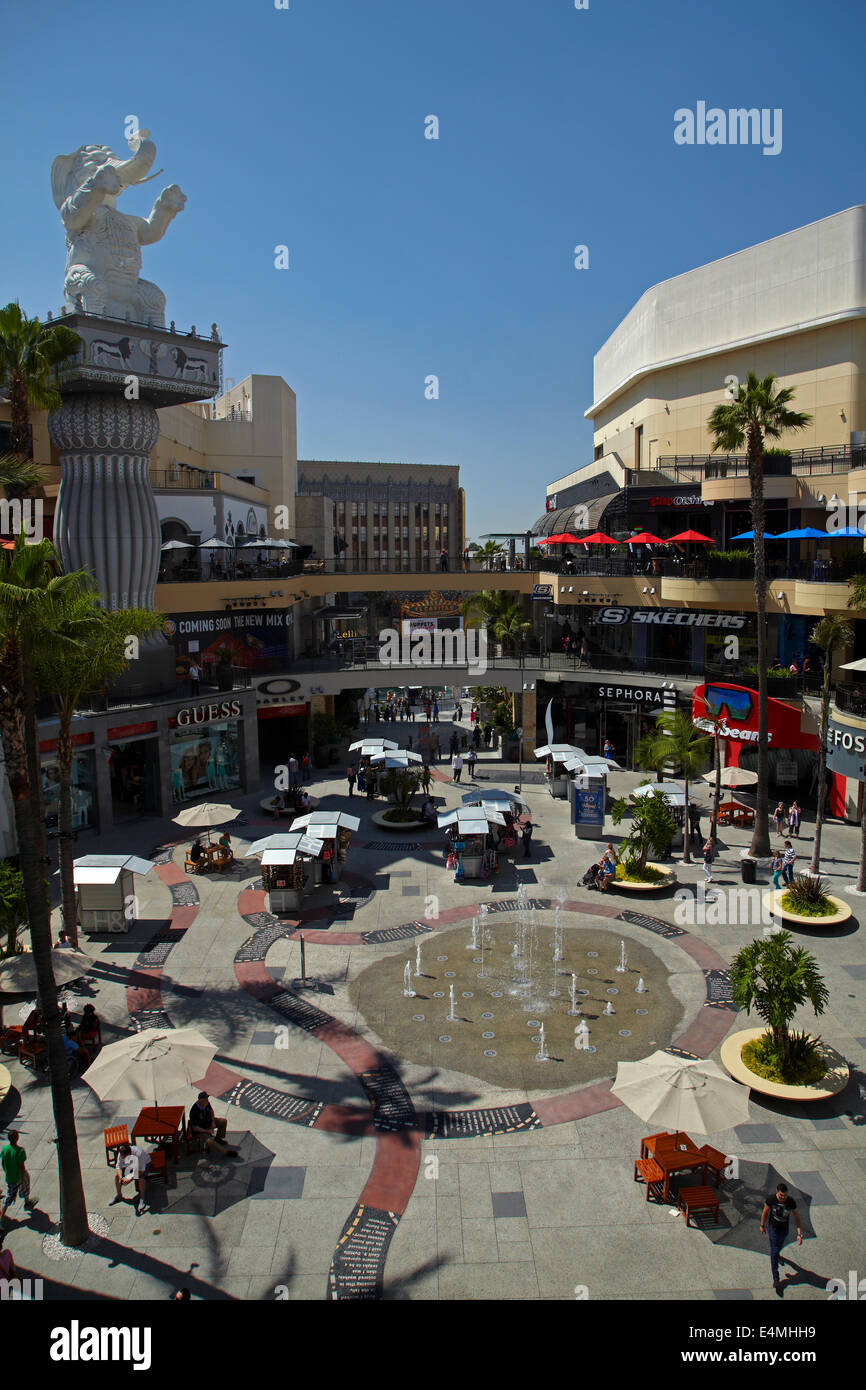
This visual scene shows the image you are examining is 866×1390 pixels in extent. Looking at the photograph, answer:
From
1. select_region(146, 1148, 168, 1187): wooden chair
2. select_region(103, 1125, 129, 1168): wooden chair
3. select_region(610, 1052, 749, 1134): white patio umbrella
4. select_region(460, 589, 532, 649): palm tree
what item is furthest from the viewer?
select_region(460, 589, 532, 649): palm tree

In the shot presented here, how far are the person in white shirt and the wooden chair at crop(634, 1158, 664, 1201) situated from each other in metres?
7.11

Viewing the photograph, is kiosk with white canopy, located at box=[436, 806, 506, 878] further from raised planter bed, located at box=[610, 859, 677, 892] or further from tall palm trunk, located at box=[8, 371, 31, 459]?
tall palm trunk, located at box=[8, 371, 31, 459]

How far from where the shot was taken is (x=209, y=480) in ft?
163

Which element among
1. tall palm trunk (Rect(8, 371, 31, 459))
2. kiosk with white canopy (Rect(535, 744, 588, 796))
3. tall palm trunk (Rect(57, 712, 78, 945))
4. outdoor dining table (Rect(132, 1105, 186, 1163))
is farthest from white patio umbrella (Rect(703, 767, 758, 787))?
tall palm trunk (Rect(8, 371, 31, 459))

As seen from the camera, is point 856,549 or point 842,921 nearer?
point 842,921

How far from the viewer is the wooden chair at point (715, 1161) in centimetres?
1315

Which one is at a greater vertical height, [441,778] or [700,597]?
[700,597]

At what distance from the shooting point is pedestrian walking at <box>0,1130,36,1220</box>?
499 inches

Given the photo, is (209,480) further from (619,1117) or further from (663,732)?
(619,1117)

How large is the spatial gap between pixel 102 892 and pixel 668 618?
27030 millimetres

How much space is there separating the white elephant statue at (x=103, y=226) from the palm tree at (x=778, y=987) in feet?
98.4

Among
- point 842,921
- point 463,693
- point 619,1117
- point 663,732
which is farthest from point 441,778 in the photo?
point 463,693
